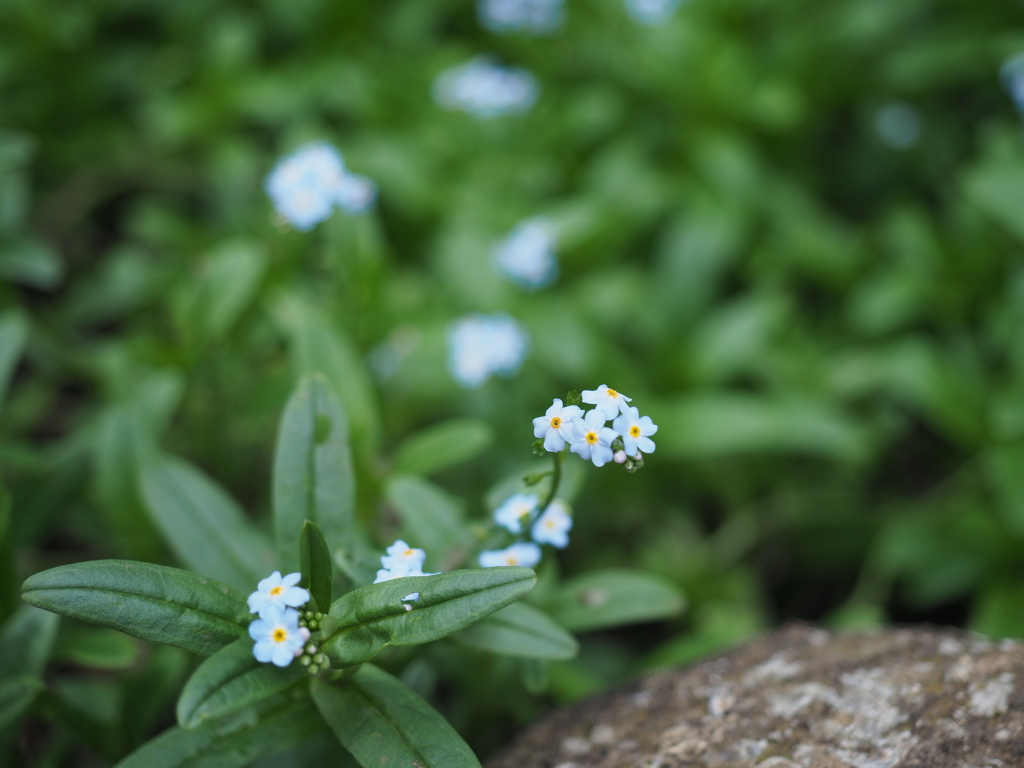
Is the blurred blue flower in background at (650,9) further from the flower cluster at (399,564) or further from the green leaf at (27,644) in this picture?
Result: the green leaf at (27,644)

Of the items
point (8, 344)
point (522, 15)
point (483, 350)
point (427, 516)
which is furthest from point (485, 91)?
point (427, 516)

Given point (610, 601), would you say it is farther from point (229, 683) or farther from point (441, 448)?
point (229, 683)

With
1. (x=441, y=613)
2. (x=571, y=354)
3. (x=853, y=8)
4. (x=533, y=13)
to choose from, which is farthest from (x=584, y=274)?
(x=441, y=613)

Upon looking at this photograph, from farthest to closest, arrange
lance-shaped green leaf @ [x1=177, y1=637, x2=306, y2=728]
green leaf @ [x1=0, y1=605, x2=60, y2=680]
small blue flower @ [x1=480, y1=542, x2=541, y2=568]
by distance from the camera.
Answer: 1. green leaf @ [x1=0, y1=605, x2=60, y2=680]
2. small blue flower @ [x1=480, y1=542, x2=541, y2=568]
3. lance-shaped green leaf @ [x1=177, y1=637, x2=306, y2=728]

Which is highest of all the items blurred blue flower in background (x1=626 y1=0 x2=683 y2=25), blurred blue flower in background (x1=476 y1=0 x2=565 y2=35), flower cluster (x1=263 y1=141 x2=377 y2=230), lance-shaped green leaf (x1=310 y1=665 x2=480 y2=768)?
blurred blue flower in background (x1=476 y1=0 x2=565 y2=35)

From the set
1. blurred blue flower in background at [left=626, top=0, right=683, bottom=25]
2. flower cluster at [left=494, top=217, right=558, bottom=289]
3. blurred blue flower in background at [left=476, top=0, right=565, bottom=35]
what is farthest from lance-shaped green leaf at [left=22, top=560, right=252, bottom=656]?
blurred blue flower in background at [left=626, top=0, right=683, bottom=25]

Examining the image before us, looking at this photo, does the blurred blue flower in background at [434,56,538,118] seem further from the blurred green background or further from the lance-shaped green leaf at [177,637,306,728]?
the lance-shaped green leaf at [177,637,306,728]

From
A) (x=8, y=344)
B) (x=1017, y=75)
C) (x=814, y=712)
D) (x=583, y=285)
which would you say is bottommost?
(x=814, y=712)

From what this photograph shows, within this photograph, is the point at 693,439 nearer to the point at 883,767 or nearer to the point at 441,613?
the point at 883,767
